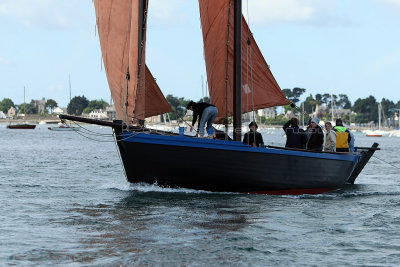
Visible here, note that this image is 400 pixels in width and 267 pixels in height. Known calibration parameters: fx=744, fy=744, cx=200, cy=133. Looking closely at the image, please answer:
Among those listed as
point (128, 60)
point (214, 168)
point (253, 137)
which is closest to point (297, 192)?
point (253, 137)

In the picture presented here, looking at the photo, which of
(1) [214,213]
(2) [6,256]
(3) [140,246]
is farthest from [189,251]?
(1) [214,213]

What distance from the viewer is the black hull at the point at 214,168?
21031 millimetres

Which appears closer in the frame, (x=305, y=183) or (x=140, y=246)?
(x=140, y=246)

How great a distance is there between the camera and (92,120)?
21.6 m

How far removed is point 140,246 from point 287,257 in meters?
2.81

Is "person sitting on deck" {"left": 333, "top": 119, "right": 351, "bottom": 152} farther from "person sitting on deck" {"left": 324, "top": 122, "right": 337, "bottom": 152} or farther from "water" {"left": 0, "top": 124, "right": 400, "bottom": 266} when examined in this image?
"water" {"left": 0, "top": 124, "right": 400, "bottom": 266}

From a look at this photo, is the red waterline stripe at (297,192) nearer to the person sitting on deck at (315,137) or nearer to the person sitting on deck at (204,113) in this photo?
the person sitting on deck at (315,137)

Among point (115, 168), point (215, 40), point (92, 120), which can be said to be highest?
point (215, 40)

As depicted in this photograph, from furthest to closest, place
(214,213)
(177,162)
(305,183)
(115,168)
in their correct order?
(115,168) < (305,183) < (177,162) < (214,213)

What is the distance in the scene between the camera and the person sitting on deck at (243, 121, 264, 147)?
21.9 metres

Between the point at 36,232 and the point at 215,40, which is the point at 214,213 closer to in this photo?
the point at 36,232

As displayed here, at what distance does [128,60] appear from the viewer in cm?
2211

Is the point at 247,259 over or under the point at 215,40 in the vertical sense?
under

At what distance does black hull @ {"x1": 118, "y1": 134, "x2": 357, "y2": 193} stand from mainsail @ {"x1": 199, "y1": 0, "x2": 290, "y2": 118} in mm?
2483
